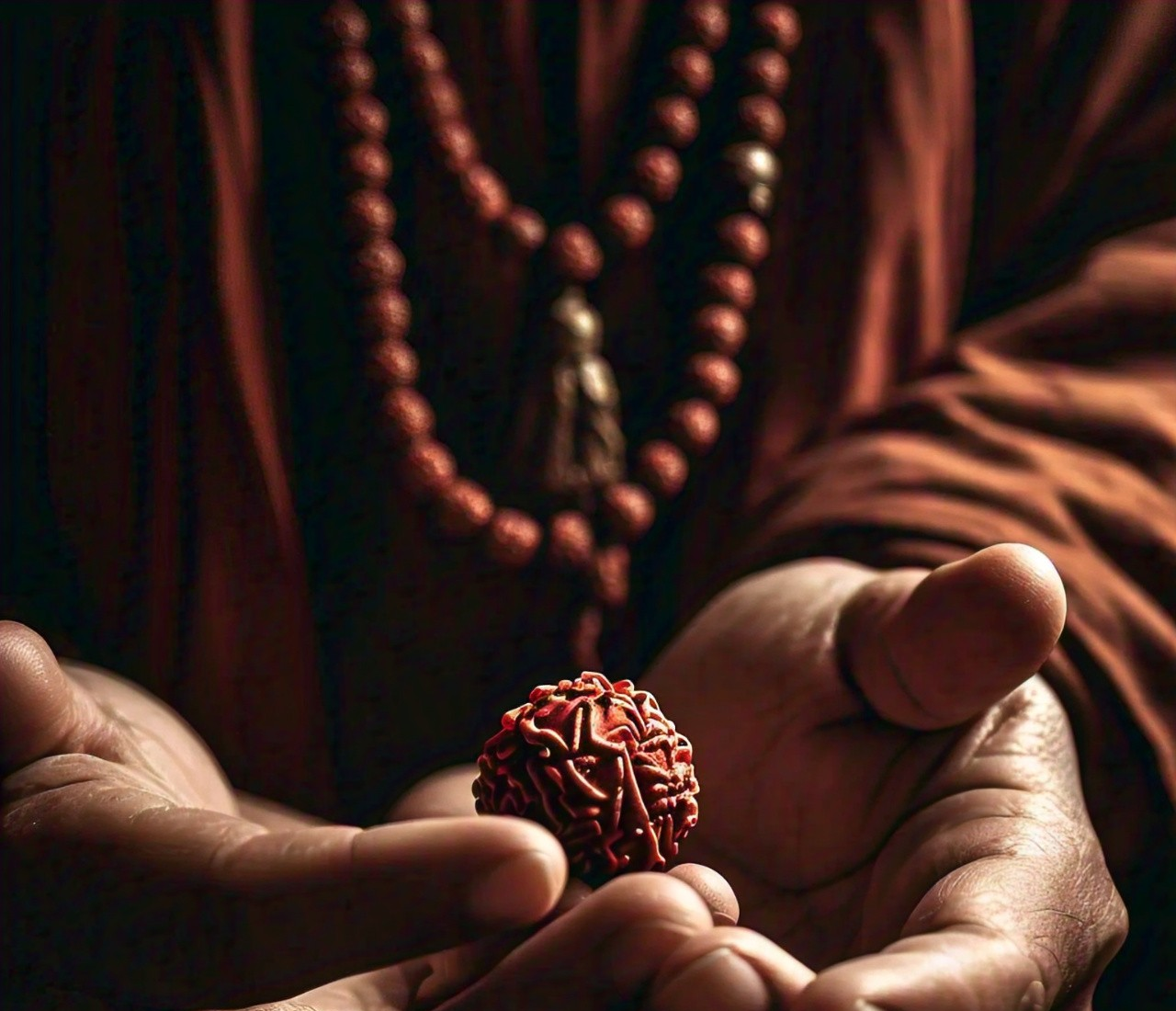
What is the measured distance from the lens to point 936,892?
0.50 meters

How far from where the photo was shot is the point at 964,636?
54 centimetres

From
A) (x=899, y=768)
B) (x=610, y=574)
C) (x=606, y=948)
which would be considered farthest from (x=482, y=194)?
(x=606, y=948)

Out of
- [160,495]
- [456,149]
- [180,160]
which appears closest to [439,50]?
[456,149]

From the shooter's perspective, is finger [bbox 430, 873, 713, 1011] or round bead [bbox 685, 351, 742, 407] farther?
round bead [bbox 685, 351, 742, 407]

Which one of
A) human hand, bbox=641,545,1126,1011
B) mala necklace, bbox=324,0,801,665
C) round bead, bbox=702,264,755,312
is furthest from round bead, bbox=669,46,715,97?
human hand, bbox=641,545,1126,1011

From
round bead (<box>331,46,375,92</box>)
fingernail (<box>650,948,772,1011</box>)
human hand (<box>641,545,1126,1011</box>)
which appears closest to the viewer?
fingernail (<box>650,948,772,1011</box>)

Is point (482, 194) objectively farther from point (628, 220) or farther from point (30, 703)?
point (30, 703)

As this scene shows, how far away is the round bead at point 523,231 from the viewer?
834 millimetres

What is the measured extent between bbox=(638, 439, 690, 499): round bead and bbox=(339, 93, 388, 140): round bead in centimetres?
26

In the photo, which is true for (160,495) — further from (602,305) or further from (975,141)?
(975,141)

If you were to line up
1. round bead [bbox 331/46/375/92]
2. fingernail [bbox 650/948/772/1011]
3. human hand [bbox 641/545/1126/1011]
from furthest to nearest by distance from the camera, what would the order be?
round bead [bbox 331/46/375/92]
human hand [bbox 641/545/1126/1011]
fingernail [bbox 650/948/772/1011]

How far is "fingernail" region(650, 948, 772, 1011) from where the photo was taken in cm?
39

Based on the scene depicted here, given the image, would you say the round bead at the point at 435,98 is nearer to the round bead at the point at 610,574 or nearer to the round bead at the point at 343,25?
the round bead at the point at 343,25

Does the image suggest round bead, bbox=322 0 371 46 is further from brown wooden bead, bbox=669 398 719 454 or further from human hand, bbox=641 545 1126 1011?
human hand, bbox=641 545 1126 1011
